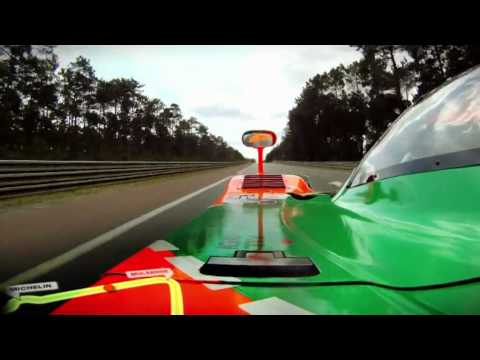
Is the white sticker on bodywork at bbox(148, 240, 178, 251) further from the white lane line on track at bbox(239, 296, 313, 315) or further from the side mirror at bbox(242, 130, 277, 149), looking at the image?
the side mirror at bbox(242, 130, 277, 149)

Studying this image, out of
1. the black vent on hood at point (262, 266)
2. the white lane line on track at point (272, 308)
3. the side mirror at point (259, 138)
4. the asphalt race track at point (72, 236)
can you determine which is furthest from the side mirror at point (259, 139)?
the white lane line on track at point (272, 308)

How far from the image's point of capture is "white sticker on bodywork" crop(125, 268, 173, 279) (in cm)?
124

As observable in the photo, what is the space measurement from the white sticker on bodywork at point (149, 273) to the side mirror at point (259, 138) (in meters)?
2.66

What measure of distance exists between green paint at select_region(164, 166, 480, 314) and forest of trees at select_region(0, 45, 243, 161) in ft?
33.8

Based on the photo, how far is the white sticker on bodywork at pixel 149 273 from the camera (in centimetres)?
124

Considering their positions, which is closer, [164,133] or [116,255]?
[116,255]

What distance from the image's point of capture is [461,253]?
94cm

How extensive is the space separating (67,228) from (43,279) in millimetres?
2130

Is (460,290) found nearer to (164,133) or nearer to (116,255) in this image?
(116,255)

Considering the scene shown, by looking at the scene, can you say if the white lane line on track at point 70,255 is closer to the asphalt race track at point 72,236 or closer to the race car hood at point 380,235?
the asphalt race track at point 72,236

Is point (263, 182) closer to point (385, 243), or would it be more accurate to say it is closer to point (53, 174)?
point (385, 243)

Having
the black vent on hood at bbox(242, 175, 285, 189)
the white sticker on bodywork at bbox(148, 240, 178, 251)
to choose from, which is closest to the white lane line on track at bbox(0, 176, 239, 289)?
the white sticker on bodywork at bbox(148, 240, 178, 251)

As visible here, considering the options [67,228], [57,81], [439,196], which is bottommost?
[67,228]
